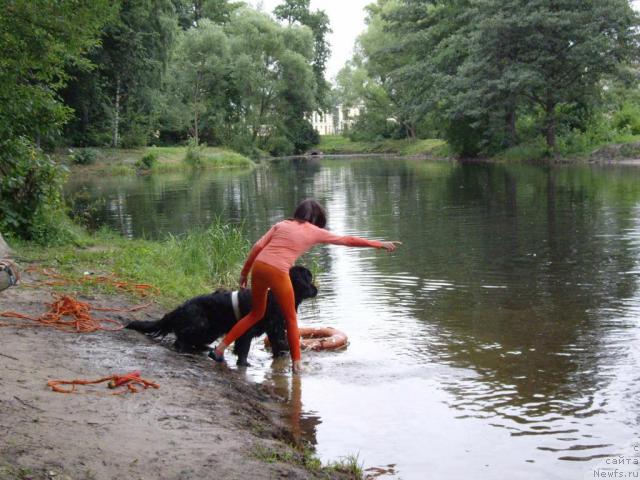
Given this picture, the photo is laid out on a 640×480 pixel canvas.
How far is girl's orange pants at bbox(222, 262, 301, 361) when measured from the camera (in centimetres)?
755

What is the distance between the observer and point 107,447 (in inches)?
183

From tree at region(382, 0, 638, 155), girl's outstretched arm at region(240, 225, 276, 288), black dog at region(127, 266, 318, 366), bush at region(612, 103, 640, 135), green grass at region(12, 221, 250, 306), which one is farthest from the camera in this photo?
bush at region(612, 103, 640, 135)

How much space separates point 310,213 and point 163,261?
18.4ft

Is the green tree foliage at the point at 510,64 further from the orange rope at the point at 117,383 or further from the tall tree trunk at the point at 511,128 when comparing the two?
the orange rope at the point at 117,383

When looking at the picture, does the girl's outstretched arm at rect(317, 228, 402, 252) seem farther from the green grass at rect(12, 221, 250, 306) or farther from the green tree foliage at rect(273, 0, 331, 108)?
the green tree foliage at rect(273, 0, 331, 108)

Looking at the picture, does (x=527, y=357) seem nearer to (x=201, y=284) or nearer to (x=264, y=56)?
(x=201, y=284)

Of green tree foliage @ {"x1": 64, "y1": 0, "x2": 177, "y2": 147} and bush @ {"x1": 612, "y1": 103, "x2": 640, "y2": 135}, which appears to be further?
bush @ {"x1": 612, "y1": 103, "x2": 640, "y2": 135}

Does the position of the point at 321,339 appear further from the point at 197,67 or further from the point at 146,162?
the point at 197,67

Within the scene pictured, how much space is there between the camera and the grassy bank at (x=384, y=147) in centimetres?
6744

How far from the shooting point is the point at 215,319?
8195mm

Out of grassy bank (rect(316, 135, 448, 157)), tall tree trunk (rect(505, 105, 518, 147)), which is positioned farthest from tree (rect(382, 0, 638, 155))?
grassy bank (rect(316, 135, 448, 157))

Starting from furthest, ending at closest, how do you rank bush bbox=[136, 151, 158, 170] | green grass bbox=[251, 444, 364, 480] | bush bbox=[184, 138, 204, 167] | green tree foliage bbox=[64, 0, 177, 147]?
bush bbox=[184, 138, 204, 167] < bush bbox=[136, 151, 158, 170] < green tree foliage bbox=[64, 0, 177, 147] < green grass bbox=[251, 444, 364, 480]

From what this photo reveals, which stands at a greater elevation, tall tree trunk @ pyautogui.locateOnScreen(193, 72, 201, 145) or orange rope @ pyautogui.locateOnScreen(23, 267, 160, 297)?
tall tree trunk @ pyautogui.locateOnScreen(193, 72, 201, 145)

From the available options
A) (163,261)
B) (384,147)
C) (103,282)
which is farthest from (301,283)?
(384,147)
